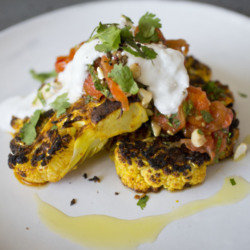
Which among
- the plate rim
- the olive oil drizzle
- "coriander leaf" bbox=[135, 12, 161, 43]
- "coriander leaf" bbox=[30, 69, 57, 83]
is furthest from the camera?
the plate rim

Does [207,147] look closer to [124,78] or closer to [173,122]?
[173,122]

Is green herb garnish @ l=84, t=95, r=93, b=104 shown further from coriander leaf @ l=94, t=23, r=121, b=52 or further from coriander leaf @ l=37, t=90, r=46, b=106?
coriander leaf @ l=37, t=90, r=46, b=106

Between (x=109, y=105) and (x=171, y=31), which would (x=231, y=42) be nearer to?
(x=171, y=31)

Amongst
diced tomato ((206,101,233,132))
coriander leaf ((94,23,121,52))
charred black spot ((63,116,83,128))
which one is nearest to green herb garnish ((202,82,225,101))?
diced tomato ((206,101,233,132))

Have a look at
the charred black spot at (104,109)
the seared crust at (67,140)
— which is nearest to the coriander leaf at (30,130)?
the seared crust at (67,140)

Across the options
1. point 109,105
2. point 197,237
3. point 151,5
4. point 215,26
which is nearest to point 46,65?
point 151,5

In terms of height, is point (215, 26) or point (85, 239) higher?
point (215, 26)

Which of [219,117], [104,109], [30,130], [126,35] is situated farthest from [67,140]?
[219,117]
